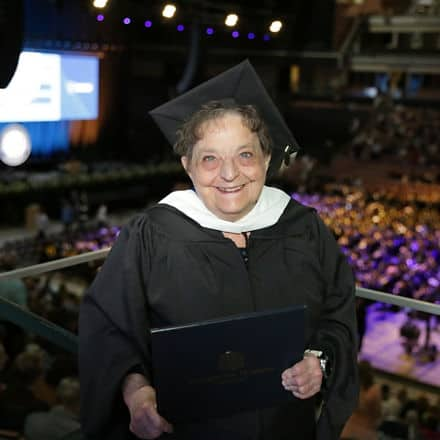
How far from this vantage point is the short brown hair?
5.06 ft

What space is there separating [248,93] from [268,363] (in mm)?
654

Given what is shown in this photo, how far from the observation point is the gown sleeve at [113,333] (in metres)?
1.47

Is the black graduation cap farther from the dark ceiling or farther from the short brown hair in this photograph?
the dark ceiling

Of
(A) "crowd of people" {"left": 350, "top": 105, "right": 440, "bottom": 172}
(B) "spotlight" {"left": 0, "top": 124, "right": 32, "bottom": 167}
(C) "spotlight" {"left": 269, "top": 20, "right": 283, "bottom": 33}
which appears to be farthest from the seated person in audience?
(A) "crowd of people" {"left": 350, "top": 105, "right": 440, "bottom": 172}

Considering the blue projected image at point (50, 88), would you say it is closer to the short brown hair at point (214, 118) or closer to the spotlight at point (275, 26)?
the spotlight at point (275, 26)

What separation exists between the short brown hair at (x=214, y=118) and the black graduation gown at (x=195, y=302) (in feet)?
0.55

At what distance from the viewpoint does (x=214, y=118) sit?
5.04 feet

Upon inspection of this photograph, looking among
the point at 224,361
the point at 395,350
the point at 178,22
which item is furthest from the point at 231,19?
the point at 178,22

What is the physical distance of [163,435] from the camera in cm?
154

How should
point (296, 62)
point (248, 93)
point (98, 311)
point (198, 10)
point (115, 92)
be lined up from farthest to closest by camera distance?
point (296, 62), point (115, 92), point (198, 10), point (248, 93), point (98, 311)

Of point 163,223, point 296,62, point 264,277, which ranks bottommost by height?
point 264,277

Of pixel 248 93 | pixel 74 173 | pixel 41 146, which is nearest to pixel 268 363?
pixel 248 93

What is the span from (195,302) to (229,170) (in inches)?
12.2

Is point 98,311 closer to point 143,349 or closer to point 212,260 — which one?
point 143,349
